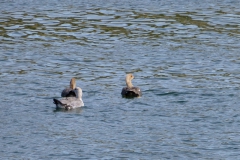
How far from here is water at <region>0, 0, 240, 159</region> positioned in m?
15.7

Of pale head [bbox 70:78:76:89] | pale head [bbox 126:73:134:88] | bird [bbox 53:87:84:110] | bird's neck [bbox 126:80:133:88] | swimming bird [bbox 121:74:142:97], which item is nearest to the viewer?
bird [bbox 53:87:84:110]

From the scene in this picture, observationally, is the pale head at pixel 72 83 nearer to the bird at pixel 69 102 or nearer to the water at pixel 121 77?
the water at pixel 121 77

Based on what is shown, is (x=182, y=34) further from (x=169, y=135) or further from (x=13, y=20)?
(x=169, y=135)

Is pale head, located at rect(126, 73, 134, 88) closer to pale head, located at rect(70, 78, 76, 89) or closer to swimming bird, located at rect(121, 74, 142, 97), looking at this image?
swimming bird, located at rect(121, 74, 142, 97)

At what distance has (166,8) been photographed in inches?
1267

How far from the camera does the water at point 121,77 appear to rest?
15688 mm

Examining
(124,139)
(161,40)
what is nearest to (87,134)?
(124,139)

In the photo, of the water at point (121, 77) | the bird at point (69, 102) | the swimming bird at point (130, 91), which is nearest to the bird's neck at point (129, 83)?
the swimming bird at point (130, 91)

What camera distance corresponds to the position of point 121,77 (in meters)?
22.0

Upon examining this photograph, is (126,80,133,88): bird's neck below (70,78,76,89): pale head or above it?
below

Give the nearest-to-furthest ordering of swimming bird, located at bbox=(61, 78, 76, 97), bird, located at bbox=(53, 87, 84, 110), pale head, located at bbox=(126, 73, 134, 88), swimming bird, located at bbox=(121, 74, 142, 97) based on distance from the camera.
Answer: bird, located at bbox=(53, 87, 84, 110), swimming bird, located at bbox=(121, 74, 142, 97), swimming bird, located at bbox=(61, 78, 76, 97), pale head, located at bbox=(126, 73, 134, 88)

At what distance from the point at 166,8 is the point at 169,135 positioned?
1655cm

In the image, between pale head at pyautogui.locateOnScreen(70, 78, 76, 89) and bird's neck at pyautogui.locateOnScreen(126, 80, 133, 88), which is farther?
pale head at pyautogui.locateOnScreen(70, 78, 76, 89)

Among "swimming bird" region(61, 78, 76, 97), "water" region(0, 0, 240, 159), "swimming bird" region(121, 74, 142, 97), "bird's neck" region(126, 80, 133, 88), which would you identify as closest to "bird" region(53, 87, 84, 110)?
"water" region(0, 0, 240, 159)
